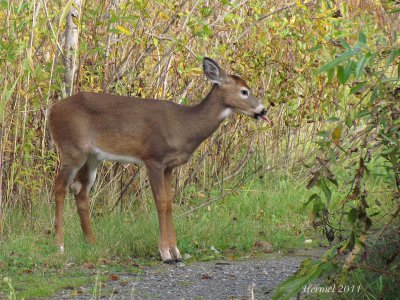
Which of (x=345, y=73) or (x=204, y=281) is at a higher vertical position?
(x=345, y=73)

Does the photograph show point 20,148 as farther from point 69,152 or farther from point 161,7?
point 161,7

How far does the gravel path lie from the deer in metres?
0.71

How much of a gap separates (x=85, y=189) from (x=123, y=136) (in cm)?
65

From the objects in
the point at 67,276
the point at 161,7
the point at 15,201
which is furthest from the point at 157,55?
the point at 67,276

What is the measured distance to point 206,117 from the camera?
840 centimetres

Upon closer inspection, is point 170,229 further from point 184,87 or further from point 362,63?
point 362,63

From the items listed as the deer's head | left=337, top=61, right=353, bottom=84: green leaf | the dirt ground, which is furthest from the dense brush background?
left=337, top=61, right=353, bottom=84: green leaf

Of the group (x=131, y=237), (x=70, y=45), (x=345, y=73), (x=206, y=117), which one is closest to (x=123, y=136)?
(x=206, y=117)

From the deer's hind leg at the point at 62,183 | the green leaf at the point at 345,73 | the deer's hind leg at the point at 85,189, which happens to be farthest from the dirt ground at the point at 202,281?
the green leaf at the point at 345,73

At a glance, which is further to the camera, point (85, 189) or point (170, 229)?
point (85, 189)

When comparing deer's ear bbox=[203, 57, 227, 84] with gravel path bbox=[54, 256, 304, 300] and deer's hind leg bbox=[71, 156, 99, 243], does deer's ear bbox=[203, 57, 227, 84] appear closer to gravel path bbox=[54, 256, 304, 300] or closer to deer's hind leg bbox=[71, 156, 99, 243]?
deer's hind leg bbox=[71, 156, 99, 243]

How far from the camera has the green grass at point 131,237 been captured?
23.5 ft

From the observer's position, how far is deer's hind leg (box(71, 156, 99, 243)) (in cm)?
823

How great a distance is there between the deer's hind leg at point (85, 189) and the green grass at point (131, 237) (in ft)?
0.41
